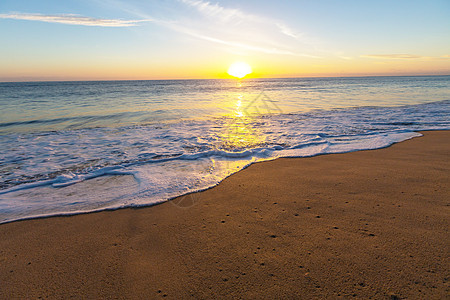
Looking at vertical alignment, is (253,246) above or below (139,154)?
below

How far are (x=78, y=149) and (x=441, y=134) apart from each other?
11.7 meters

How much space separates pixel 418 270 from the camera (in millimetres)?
2170

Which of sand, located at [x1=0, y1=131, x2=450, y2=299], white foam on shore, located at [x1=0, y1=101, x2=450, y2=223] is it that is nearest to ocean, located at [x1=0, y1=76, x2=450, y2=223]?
white foam on shore, located at [x1=0, y1=101, x2=450, y2=223]

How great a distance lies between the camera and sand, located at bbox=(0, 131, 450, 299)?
211cm

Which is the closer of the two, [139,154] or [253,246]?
[253,246]

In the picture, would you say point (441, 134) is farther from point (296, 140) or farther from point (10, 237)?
point (10, 237)

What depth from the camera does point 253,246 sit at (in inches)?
103

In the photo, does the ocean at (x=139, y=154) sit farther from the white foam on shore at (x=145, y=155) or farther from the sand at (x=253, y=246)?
the sand at (x=253, y=246)

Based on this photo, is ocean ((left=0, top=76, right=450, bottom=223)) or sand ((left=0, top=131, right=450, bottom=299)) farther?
ocean ((left=0, top=76, right=450, bottom=223))

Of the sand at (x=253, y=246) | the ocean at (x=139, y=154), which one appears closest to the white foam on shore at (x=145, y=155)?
the ocean at (x=139, y=154)

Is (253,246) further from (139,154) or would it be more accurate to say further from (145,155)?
(139,154)

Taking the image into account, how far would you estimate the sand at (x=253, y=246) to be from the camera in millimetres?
2109

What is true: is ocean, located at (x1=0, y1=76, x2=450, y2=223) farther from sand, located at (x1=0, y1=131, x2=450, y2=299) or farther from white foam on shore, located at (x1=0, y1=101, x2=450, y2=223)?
sand, located at (x1=0, y1=131, x2=450, y2=299)

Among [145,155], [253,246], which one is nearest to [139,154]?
[145,155]
